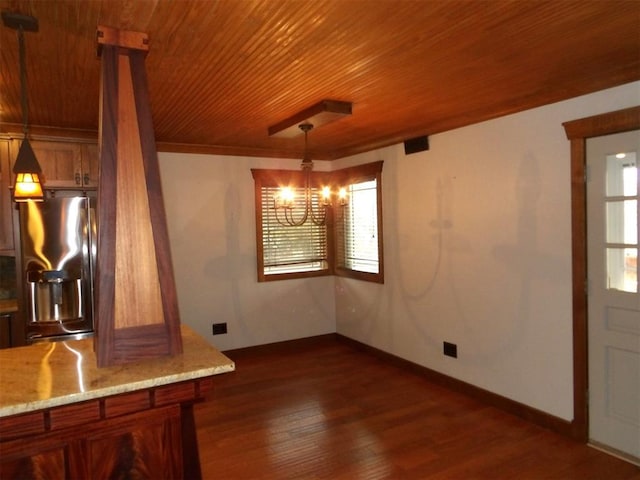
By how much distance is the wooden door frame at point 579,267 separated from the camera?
9.71 feet

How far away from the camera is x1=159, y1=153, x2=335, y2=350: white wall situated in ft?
15.7

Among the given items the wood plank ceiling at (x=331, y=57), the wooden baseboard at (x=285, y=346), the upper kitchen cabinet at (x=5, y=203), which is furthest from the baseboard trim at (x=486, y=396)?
the upper kitchen cabinet at (x=5, y=203)

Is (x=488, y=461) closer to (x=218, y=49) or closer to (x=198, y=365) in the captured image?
(x=198, y=365)

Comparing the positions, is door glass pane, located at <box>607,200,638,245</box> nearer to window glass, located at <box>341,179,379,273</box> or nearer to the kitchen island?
window glass, located at <box>341,179,379,273</box>

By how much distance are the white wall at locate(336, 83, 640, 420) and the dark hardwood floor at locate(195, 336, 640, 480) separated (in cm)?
33

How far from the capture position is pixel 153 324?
1839mm

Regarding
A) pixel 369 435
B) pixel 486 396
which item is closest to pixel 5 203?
pixel 369 435

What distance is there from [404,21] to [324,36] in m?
0.38

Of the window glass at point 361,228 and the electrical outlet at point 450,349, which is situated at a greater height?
the window glass at point 361,228

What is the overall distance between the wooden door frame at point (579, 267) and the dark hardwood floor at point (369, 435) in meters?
0.26

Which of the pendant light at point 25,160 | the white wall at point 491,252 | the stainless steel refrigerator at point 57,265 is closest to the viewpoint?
the pendant light at point 25,160

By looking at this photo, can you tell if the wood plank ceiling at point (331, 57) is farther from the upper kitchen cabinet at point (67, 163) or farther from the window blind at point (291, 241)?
the window blind at point (291, 241)

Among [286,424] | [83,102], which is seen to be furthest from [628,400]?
[83,102]

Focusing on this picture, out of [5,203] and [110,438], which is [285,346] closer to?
[5,203]
